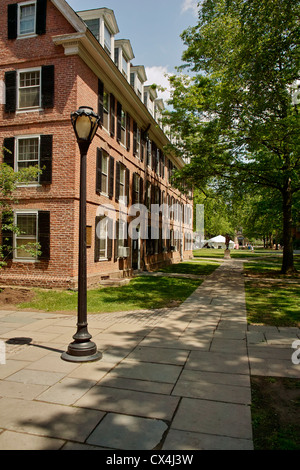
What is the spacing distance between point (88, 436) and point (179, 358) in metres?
2.31

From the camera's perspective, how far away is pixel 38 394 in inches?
150

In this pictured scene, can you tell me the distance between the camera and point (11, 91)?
499 inches

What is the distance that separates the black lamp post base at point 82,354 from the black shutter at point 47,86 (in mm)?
9854

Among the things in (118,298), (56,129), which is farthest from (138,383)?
(56,129)

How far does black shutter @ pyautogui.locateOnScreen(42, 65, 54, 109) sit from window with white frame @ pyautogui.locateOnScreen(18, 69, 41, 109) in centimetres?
39

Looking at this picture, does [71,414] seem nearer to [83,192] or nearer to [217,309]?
[83,192]

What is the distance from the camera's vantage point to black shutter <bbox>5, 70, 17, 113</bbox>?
1260 cm

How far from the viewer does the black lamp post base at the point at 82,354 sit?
4875 millimetres

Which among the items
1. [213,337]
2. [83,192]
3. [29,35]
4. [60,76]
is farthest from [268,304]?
[29,35]

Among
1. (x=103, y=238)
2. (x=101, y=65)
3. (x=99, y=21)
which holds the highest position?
(x=99, y=21)

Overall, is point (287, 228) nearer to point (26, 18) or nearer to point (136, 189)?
point (136, 189)

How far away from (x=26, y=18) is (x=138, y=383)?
14148mm

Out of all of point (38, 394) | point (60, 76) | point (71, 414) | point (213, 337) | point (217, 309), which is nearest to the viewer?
point (71, 414)

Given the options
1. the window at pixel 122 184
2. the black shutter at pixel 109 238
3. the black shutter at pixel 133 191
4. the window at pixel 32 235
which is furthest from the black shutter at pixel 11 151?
the black shutter at pixel 133 191
